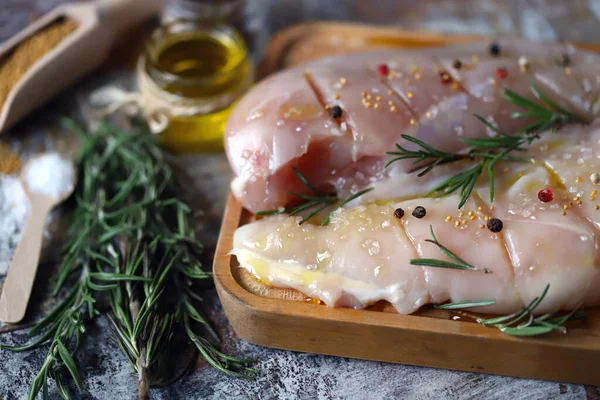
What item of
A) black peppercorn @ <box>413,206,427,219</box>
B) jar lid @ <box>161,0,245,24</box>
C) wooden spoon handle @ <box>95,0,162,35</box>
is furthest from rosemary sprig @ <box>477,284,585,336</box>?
wooden spoon handle @ <box>95,0,162,35</box>

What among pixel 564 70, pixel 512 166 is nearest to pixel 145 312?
pixel 512 166

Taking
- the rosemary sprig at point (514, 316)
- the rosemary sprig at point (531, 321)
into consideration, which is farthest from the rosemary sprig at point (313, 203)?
the rosemary sprig at point (531, 321)

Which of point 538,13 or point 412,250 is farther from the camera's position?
point 538,13

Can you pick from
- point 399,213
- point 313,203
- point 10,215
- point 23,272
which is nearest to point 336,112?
point 313,203

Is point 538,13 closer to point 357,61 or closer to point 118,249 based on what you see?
point 357,61

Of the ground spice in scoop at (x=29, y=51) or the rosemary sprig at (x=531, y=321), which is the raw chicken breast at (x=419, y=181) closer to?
the rosemary sprig at (x=531, y=321)

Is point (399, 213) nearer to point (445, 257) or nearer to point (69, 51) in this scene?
point (445, 257)

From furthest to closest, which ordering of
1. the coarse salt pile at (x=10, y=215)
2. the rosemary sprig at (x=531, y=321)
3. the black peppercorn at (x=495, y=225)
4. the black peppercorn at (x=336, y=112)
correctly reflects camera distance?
1. the coarse salt pile at (x=10, y=215)
2. the black peppercorn at (x=336, y=112)
3. the black peppercorn at (x=495, y=225)
4. the rosemary sprig at (x=531, y=321)
